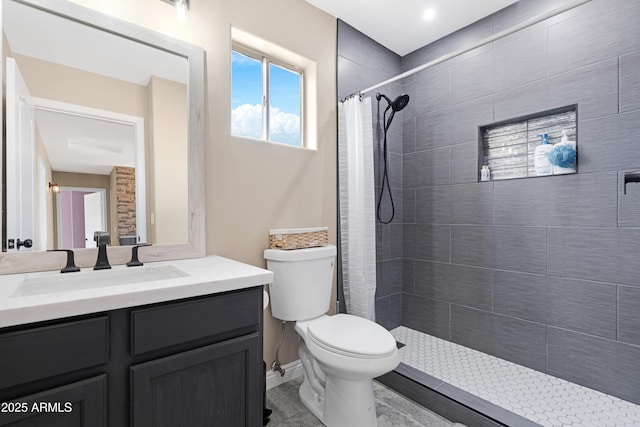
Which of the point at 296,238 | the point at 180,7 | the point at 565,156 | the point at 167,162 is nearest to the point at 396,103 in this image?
the point at 565,156

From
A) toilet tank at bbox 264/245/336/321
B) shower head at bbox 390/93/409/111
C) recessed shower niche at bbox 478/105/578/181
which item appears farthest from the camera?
shower head at bbox 390/93/409/111

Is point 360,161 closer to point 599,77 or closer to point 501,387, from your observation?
point 599,77

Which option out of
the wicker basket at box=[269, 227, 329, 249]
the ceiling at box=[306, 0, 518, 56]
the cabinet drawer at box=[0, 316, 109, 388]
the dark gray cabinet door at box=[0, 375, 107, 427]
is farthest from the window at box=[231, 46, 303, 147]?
the dark gray cabinet door at box=[0, 375, 107, 427]

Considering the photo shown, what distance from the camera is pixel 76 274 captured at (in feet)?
4.00

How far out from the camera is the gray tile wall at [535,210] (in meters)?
1.73

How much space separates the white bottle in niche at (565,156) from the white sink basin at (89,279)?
219 cm

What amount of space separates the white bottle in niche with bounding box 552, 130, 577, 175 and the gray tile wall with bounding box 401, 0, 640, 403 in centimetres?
5

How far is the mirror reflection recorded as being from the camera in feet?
4.09

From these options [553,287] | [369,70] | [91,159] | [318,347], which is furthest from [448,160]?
[91,159]

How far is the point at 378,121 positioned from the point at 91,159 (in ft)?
6.60

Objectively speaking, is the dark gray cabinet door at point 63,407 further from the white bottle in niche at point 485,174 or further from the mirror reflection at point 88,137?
the white bottle in niche at point 485,174

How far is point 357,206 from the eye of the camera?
2189 mm

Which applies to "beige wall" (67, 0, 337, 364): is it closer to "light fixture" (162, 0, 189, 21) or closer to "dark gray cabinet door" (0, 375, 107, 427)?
"light fixture" (162, 0, 189, 21)

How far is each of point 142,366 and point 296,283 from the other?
37.6 inches
